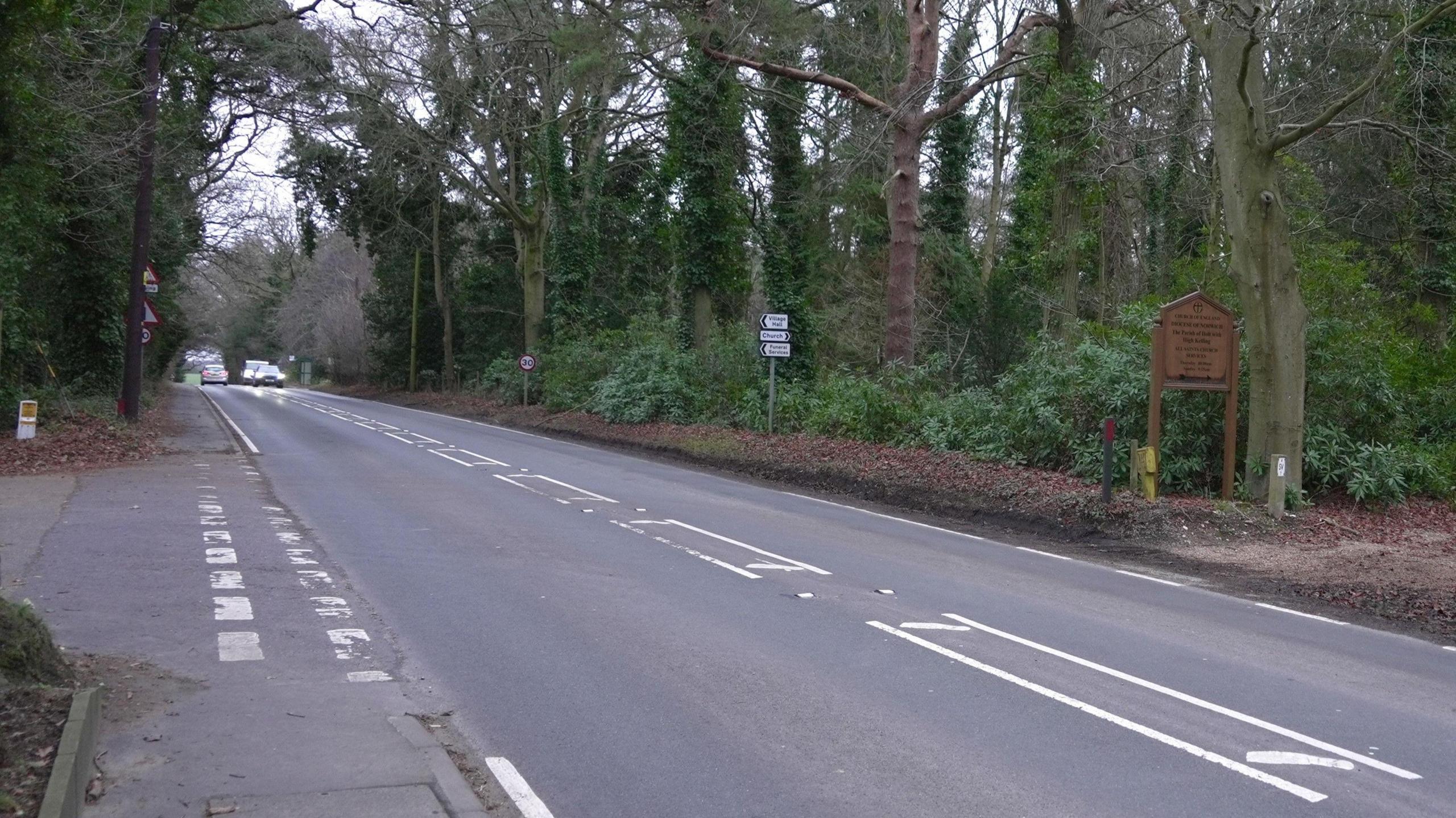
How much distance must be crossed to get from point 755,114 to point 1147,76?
12270 millimetres

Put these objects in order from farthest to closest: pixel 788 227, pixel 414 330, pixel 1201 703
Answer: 1. pixel 414 330
2. pixel 788 227
3. pixel 1201 703

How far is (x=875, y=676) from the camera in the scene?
7543 millimetres

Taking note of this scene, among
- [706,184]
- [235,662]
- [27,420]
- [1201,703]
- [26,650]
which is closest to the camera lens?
[26,650]

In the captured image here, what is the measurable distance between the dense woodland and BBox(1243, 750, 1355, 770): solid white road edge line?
913 centimetres

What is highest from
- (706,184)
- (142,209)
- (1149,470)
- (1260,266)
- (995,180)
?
(995,180)

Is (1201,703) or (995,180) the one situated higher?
(995,180)

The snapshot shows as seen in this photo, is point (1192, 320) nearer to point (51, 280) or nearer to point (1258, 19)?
point (1258, 19)

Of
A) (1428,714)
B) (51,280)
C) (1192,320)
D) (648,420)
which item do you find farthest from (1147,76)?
(51,280)

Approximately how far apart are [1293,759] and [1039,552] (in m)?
7.54

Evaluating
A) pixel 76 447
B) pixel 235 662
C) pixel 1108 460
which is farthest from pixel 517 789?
pixel 76 447

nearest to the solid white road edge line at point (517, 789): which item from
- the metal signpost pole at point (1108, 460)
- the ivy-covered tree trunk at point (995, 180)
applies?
the metal signpost pole at point (1108, 460)

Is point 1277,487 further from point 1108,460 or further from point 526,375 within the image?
point 526,375

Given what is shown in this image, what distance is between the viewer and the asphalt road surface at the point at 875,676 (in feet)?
18.5

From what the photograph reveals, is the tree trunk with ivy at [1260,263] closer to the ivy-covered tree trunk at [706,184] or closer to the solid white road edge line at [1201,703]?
the solid white road edge line at [1201,703]
